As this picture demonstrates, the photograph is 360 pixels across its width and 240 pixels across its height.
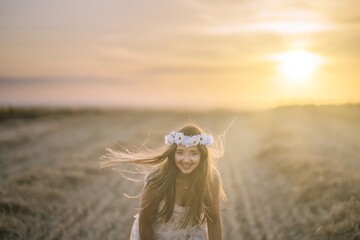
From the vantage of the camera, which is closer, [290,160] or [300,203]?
[300,203]

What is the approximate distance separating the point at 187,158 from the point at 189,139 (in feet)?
0.76

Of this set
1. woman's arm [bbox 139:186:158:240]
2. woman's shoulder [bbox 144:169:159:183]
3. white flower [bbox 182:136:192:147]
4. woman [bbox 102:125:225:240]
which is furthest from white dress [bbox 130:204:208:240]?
white flower [bbox 182:136:192:147]

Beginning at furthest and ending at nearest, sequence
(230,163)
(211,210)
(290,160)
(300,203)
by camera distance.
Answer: (230,163), (290,160), (300,203), (211,210)

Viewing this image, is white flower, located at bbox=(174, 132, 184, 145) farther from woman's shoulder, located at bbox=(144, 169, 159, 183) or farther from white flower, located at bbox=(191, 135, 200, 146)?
woman's shoulder, located at bbox=(144, 169, 159, 183)

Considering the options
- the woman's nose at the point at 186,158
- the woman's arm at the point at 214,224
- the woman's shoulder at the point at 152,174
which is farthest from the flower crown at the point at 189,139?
the woman's arm at the point at 214,224

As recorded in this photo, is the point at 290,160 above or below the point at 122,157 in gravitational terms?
above

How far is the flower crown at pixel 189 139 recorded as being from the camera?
19.4 ft

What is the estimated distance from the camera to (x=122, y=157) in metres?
6.92

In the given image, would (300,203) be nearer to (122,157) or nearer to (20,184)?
(122,157)

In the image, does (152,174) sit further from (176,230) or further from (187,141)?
(176,230)

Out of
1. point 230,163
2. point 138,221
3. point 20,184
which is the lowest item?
point 138,221

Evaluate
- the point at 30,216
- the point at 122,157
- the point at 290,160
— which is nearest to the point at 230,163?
the point at 290,160

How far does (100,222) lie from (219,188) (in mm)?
4322

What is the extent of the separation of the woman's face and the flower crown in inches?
2.1
